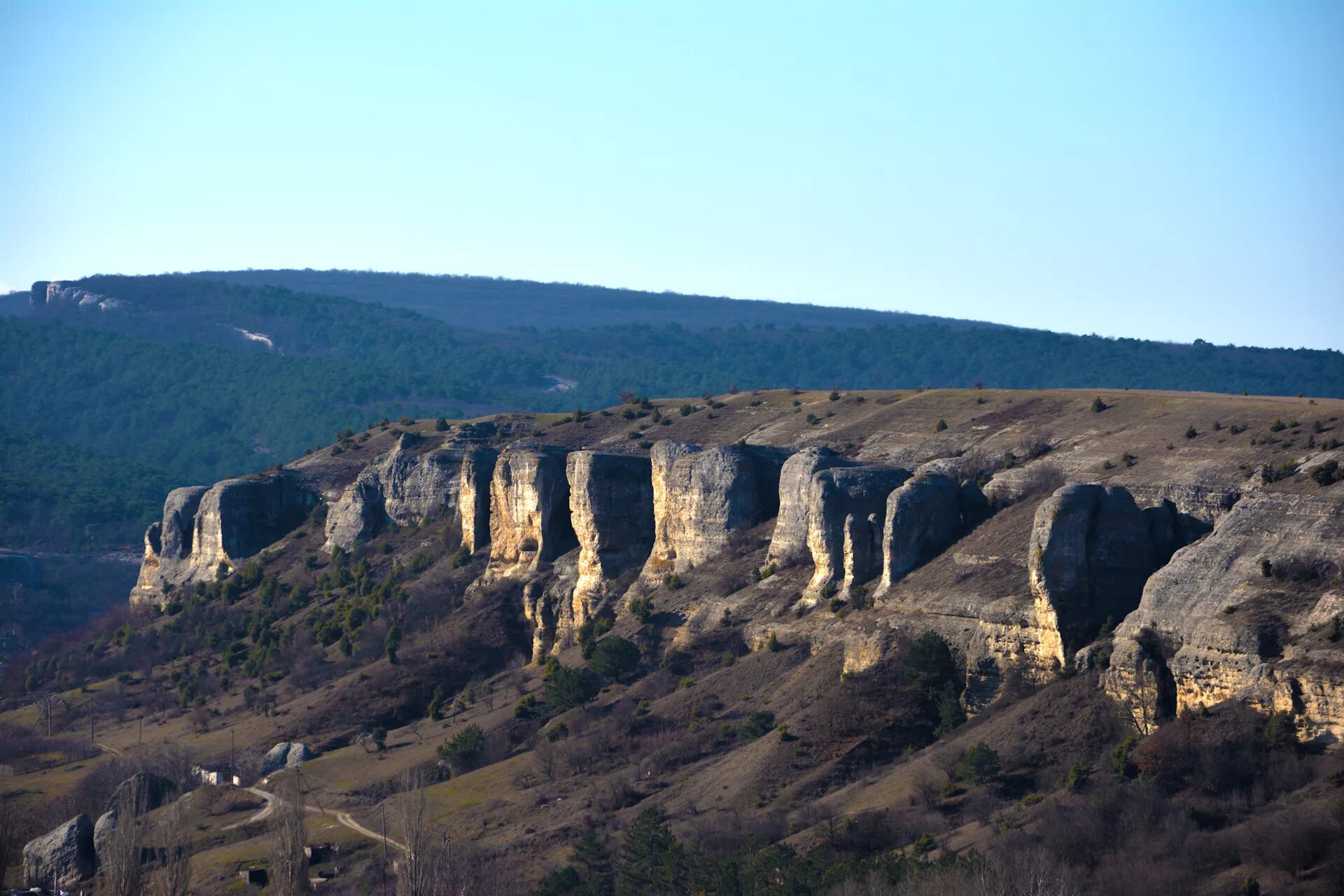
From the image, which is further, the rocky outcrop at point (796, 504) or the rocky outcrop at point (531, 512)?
the rocky outcrop at point (531, 512)

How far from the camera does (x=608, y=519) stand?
93.2 m

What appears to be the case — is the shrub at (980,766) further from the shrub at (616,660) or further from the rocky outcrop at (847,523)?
the shrub at (616,660)

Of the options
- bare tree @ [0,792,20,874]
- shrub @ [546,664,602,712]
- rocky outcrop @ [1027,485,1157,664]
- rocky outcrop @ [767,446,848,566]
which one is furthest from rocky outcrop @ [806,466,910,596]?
bare tree @ [0,792,20,874]

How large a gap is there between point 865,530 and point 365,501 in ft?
153

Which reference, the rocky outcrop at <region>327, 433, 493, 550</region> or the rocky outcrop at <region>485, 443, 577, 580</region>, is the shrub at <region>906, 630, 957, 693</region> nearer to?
the rocky outcrop at <region>485, 443, 577, 580</region>

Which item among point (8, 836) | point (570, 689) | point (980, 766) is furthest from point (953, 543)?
point (8, 836)

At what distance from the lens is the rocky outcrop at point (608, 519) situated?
303ft

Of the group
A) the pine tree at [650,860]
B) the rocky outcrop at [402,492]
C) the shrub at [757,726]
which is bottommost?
the pine tree at [650,860]

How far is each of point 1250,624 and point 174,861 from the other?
36.6m

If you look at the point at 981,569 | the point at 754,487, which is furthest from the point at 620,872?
the point at 754,487

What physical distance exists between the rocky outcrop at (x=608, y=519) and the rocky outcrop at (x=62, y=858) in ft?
82.3

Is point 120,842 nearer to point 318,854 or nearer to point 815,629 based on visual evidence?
point 318,854

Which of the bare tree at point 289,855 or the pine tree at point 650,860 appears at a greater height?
the pine tree at point 650,860

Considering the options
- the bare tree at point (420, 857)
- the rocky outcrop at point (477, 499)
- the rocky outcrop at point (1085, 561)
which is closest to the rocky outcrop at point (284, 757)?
the bare tree at point (420, 857)
